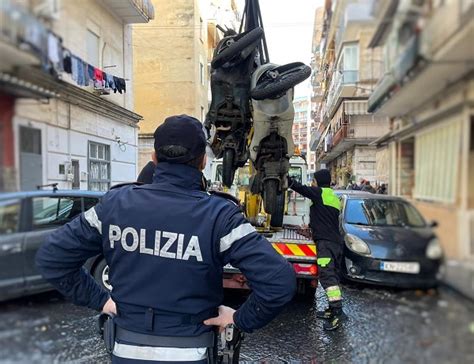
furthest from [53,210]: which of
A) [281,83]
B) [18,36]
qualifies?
[281,83]

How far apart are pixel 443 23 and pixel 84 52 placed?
1.04 m

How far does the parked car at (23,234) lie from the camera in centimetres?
116

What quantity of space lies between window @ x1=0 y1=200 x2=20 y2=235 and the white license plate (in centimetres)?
100

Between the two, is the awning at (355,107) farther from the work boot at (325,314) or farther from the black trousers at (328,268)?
the work boot at (325,314)

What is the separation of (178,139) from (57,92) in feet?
2.02

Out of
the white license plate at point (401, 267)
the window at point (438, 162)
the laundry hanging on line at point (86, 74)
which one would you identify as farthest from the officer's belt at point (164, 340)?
the window at point (438, 162)

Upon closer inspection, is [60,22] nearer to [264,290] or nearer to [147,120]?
[264,290]

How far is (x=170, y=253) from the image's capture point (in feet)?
5.47

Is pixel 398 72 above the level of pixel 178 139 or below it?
above

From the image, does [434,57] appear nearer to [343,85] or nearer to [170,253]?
[343,85]

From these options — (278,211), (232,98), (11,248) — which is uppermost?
(232,98)

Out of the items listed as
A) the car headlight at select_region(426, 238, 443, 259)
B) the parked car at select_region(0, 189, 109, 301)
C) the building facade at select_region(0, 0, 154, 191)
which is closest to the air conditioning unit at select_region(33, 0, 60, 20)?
the building facade at select_region(0, 0, 154, 191)

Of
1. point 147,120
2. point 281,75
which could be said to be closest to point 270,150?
point 281,75

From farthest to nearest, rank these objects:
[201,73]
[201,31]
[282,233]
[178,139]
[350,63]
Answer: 1. [282,233]
2. [201,73]
3. [201,31]
4. [178,139]
5. [350,63]
